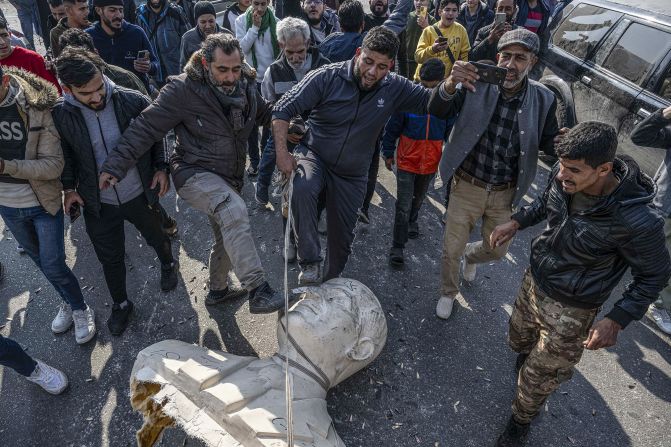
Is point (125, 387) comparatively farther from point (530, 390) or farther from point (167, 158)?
point (530, 390)

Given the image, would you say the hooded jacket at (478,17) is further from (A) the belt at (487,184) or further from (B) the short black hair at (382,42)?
(B) the short black hair at (382,42)

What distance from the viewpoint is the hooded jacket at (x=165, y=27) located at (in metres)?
6.25

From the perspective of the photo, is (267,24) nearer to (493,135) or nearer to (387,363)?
(493,135)

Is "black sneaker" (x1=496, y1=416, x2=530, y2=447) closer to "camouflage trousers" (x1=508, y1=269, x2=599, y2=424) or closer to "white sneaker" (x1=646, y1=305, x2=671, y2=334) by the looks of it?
"camouflage trousers" (x1=508, y1=269, x2=599, y2=424)

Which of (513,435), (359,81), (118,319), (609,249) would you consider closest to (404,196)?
(359,81)

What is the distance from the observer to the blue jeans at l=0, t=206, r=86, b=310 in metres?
3.10

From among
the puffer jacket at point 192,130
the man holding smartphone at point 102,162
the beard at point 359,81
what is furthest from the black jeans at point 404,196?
the man holding smartphone at point 102,162

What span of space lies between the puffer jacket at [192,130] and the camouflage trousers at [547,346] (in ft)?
7.82

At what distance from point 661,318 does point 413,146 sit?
9.12ft

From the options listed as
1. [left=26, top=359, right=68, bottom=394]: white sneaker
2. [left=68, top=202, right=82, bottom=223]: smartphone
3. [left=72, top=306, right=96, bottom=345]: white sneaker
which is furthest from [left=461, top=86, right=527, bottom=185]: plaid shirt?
[left=26, top=359, right=68, bottom=394]: white sneaker

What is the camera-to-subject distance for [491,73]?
116 inches

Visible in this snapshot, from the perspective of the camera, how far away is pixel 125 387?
3.16 meters

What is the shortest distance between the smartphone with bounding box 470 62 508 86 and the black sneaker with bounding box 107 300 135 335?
3.45 meters

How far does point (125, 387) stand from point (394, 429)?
6.61 ft
